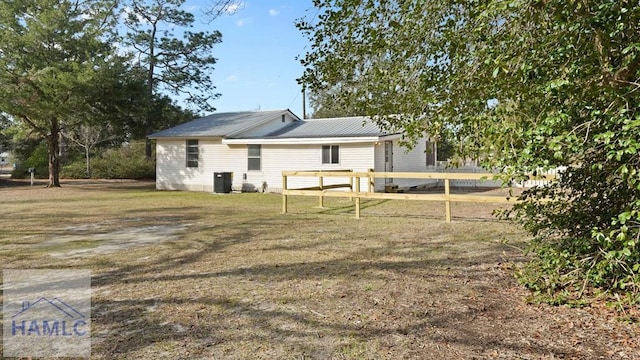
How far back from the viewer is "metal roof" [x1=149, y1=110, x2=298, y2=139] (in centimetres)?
1969

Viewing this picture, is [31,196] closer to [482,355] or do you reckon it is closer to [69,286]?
[69,286]

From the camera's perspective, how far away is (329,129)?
18422 millimetres

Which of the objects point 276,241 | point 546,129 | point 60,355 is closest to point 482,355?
point 546,129

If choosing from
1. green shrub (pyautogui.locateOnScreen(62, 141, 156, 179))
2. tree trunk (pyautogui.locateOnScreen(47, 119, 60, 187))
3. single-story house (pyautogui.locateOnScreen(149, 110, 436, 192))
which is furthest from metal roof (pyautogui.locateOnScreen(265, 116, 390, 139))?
green shrub (pyautogui.locateOnScreen(62, 141, 156, 179))

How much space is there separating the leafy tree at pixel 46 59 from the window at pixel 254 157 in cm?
723

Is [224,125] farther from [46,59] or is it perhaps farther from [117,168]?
[117,168]

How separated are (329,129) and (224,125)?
18.8 ft

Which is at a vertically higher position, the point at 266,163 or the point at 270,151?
the point at 270,151

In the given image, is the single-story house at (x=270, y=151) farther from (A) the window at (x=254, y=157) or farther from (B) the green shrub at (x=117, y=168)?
(B) the green shrub at (x=117, y=168)

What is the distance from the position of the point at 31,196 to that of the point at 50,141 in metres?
5.21

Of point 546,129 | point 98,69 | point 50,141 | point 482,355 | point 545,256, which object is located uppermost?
point 98,69

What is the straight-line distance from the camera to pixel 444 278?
501cm

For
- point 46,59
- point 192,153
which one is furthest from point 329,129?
point 46,59

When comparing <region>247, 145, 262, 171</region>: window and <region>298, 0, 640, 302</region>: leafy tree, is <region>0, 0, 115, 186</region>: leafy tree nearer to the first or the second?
<region>247, 145, 262, 171</region>: window
